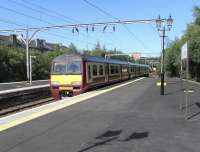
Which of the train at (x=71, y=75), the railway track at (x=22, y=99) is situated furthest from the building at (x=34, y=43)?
the train at (x=71, y=75)

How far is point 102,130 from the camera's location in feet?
36.0

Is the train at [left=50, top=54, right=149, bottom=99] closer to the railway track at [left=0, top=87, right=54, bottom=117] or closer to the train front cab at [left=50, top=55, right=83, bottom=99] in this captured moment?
the train front cab at [left=50, top=55, right=83, bottom=99]

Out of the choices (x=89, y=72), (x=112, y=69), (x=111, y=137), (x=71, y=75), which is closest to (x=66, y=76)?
(x=71, y=75)

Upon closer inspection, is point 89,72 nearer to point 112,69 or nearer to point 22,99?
point 22,99

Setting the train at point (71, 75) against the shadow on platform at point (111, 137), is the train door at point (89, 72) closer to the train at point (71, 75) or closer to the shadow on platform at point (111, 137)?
the train at point (71, 75)

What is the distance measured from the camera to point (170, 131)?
429 inches

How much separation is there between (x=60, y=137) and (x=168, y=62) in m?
80.0

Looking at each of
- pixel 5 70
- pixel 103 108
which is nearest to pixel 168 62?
pixel 5 70

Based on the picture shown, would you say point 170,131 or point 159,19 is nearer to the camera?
point 170,131

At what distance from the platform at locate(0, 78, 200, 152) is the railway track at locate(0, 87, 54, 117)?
26.8 ft

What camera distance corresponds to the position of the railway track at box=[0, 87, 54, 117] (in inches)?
966

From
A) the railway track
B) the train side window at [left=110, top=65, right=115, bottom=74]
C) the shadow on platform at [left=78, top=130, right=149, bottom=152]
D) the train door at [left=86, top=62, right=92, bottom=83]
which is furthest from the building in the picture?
the shadow on platform at [left=78, top=130, right=149, bottom=152]

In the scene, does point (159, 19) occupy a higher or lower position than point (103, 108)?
higher

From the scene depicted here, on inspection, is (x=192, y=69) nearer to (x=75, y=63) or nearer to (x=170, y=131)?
(x=75, y=63)
